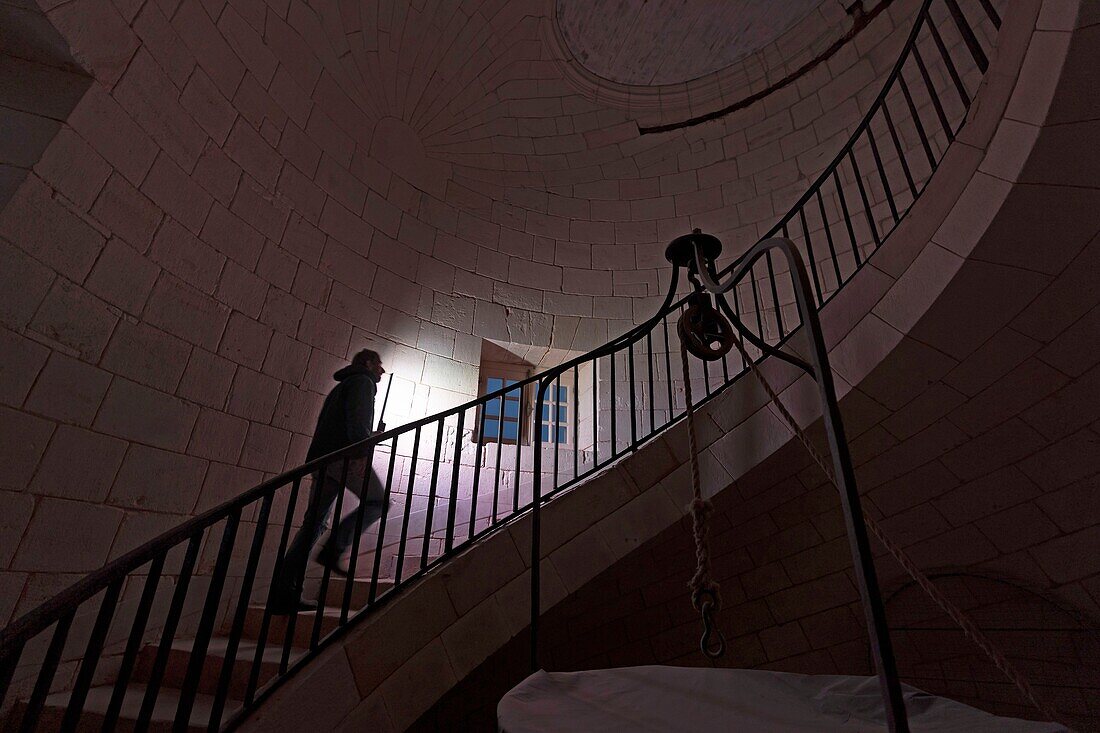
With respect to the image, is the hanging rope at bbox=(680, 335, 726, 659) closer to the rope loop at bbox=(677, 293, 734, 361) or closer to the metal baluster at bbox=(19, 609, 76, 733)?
the rope loop at bbox=(677, 293, 734, 361)

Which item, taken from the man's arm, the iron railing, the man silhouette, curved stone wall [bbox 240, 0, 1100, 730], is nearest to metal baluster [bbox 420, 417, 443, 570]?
the iron railing

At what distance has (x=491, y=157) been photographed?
508 centimetres

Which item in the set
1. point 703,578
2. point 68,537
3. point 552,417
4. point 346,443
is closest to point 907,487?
point 703,578

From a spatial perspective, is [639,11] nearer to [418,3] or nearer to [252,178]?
[418,3]

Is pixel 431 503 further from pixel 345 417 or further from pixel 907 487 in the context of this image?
pixel 907 487

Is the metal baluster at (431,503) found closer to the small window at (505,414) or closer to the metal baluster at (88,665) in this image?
the metal baluster at (88,665)

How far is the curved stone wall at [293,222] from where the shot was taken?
234cm

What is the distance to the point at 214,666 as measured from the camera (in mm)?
2064

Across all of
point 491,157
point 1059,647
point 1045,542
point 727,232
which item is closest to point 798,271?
point 1045,542

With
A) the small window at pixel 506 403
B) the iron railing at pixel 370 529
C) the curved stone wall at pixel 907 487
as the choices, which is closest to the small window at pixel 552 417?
the iron railing at pixel 370 529

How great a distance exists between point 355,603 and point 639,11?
17.7 feet

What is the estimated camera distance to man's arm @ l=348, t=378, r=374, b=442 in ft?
9.91

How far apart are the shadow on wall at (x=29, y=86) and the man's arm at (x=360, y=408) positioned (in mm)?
1674

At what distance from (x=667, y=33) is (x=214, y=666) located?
585 centimetres
